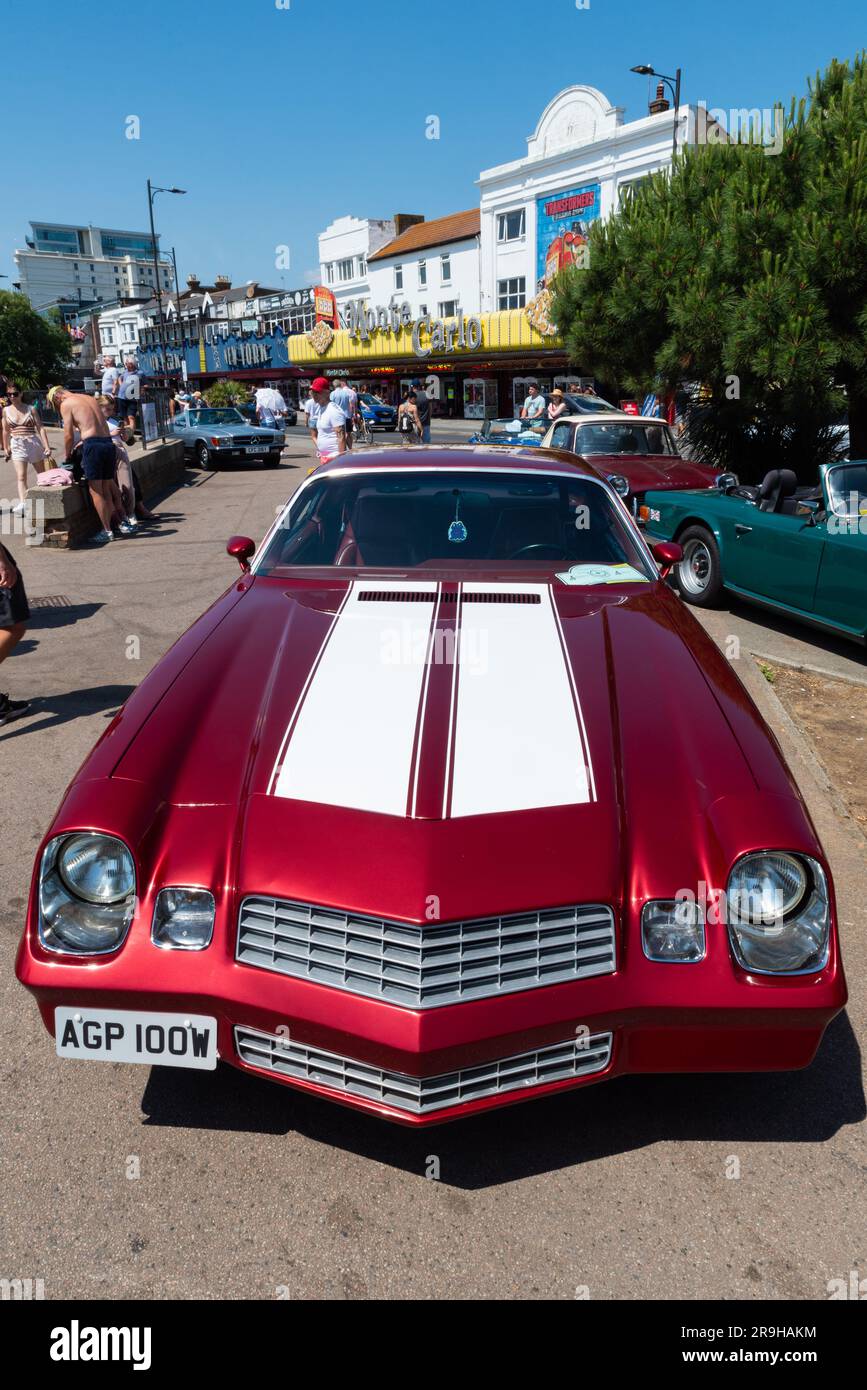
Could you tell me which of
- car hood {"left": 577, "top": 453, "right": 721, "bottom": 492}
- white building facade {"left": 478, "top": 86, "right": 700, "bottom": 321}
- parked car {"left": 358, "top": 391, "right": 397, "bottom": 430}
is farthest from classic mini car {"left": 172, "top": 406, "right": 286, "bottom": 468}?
white building facade {"left": 478, "top": 86, "right": 700, "bottom": 321}

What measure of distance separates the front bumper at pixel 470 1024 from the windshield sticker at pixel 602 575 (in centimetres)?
182

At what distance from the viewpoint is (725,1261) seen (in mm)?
2168

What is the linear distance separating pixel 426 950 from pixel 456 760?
1.85 ft

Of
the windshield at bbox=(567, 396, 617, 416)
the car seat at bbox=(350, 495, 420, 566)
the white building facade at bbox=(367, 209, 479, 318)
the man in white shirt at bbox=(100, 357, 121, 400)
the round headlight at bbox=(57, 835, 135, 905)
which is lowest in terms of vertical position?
the round headlight at bbox=(57, 835, 135, 905)

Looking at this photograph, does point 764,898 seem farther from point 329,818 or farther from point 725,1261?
point 329,818

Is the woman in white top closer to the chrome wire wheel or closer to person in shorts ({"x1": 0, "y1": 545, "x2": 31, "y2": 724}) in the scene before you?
person in shorts ({"x1": 0, "y1": 545, "x2": 31, "y2": 724})

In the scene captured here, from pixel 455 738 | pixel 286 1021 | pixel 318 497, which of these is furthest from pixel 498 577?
pixel 286 1021

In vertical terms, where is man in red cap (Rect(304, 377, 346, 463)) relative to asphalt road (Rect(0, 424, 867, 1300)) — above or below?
above

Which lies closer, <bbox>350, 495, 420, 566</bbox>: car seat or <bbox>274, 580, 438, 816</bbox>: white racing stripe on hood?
<bbox>274, 580, 438, 816</bbox>: white racing stripe on hood

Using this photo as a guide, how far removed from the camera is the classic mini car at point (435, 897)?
217 cm

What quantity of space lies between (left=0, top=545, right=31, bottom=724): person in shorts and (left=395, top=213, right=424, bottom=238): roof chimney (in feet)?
176

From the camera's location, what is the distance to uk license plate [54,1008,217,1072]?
2.27 metres

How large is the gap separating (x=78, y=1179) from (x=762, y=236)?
36.2ft

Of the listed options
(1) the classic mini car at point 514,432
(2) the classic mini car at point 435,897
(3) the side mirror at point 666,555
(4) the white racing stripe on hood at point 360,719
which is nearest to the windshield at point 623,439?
(1) the classic mini car at point 514,432
